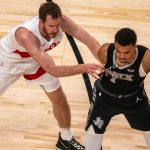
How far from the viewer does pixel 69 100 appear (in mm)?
4340

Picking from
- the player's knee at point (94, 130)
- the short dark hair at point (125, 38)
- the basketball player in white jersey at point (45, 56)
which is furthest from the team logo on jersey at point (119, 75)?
the player's knee at point (94, 130)

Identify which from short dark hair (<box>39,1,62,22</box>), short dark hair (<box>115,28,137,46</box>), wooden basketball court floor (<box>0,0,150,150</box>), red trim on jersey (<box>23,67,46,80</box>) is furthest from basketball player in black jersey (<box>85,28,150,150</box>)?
wooden basketball court floor (<box>0,0,150,150</box>)

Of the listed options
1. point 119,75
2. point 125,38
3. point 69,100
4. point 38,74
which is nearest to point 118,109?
point 119,75

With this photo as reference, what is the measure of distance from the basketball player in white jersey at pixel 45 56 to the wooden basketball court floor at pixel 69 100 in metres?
0.27

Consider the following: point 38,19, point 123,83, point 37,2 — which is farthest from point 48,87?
point 37,2

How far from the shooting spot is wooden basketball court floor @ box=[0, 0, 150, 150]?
3842 millimetres

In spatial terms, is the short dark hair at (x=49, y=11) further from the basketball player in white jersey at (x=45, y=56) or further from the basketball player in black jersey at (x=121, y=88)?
the basketball player in black jersey at (x=121, y=88)

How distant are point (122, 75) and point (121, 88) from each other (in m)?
0.11

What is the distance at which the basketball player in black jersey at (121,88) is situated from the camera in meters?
2.72

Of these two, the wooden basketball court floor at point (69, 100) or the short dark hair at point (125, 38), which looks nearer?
the short dark hair at point (125, 38)

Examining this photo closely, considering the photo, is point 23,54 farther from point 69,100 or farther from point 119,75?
point 69,100

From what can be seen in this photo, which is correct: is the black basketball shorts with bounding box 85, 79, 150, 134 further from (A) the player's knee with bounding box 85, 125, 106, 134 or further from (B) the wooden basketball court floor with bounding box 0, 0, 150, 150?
(B) the wooden basketball court floor with bounding box 0, 0, 150, 150

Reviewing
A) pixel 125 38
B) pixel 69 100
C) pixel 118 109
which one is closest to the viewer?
pixel 125 38

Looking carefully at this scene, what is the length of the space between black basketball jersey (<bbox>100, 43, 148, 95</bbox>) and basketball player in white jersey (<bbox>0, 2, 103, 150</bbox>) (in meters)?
0.13
